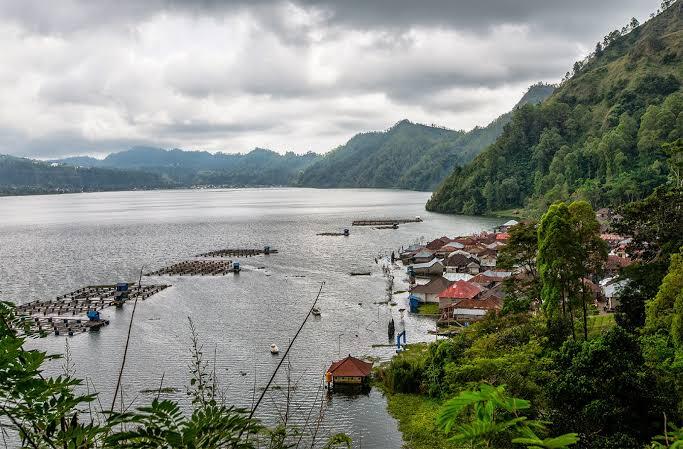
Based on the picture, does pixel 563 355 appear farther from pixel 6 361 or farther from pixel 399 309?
pixel 399 309

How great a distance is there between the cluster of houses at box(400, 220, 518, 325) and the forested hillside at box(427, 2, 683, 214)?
113 feet

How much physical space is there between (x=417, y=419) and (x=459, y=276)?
110 feet

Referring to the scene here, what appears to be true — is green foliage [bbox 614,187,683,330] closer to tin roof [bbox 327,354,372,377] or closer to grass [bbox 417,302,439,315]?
tin roof [bbox 327,354,372,377]

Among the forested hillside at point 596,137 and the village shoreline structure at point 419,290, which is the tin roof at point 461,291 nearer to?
the village shoreline structure at point 419,290

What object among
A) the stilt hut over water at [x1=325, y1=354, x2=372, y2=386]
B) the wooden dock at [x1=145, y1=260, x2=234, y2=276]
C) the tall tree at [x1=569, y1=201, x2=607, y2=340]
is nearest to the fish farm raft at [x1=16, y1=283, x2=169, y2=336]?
the wooden dock at [x1=145, y1=260, x2=234, y2=276]

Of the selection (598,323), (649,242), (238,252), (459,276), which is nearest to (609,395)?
(649,242)

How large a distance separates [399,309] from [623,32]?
6936 inches

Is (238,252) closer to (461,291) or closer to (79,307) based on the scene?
(79,307)

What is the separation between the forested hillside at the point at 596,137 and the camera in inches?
4245

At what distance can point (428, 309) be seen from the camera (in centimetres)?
4788

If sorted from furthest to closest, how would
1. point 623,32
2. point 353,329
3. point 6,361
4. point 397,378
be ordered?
point 623,32
point 353,329
point 397,378
point 6,361

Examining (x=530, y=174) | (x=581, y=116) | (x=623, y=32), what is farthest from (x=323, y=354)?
(x=623, y=32)

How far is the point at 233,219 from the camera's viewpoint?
494 feet

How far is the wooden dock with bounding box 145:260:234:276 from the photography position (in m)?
68.7
